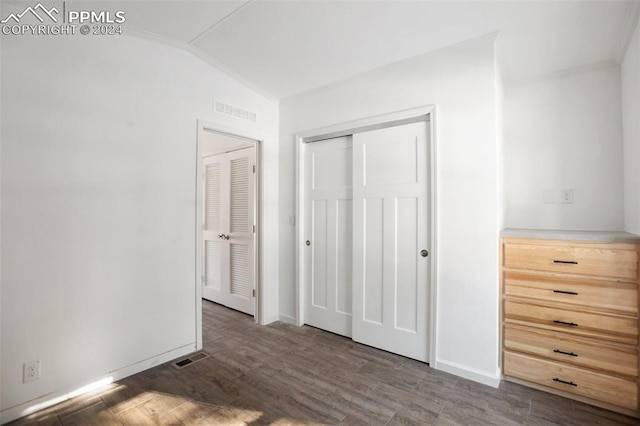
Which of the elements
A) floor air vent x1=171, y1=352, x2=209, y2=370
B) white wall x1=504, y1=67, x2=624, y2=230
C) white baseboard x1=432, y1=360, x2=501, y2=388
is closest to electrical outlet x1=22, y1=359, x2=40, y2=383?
floor air vent x1=171, y1=352, x2=209, y2=370

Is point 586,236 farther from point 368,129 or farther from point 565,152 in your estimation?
point 368,129

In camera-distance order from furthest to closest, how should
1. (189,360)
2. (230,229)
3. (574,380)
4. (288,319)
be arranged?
1. (230,229)
2. (288,319)
3. (189,360)
4. (574,380)

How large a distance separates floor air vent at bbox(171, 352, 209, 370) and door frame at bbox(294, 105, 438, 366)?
108 centimetres

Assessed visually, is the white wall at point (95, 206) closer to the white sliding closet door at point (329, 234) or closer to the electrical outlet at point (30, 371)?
the electrical outlet at point (30, 371)

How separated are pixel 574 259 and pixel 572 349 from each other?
0.63 m

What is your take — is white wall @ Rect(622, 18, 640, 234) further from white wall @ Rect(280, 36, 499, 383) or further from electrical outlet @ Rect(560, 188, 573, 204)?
white wall @ Rect(280, 36, 499, 383)

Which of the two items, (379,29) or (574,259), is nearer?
(574,259)

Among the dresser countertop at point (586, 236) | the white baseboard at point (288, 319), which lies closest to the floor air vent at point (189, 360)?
the white baseboard at point (288, 319)

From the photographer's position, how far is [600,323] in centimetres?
201

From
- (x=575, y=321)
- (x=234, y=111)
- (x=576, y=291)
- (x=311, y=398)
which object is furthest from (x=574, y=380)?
(x=234, y=111)

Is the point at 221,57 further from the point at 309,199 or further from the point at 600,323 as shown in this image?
the point at 600,323

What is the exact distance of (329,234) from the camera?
3266 millimetres

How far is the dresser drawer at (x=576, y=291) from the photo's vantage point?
1949 millimetres

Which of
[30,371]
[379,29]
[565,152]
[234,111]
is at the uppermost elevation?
[379,29]
